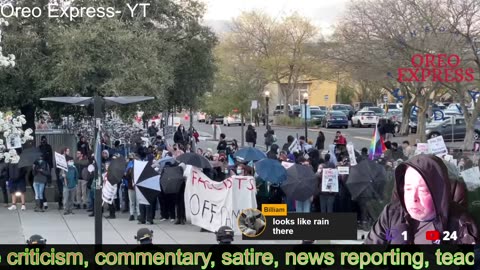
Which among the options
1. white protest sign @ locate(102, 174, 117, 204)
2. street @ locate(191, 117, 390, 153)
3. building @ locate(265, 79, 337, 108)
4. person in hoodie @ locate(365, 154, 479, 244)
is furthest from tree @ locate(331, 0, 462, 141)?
building @ locate(265, 79, 337, 108)

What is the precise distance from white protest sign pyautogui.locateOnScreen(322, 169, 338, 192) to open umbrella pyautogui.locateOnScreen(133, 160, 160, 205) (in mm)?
3667

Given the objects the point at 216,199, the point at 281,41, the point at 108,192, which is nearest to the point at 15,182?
the point at 108,192

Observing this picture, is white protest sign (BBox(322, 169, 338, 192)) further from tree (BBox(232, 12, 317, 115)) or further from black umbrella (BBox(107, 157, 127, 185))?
tree (BBox(232, 12, 317, 115))

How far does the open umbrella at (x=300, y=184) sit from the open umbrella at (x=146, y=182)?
2.90 m

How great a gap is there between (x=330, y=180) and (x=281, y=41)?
5041 centimetres

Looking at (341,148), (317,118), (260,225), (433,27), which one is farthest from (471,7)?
(317,118)

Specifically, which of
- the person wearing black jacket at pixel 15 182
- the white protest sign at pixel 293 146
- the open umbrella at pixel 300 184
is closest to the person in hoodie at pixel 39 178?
the person wearing black jacket at pixel 15 182

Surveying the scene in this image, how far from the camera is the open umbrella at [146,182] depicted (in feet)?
58.9

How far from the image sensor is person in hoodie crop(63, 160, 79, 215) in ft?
64.3

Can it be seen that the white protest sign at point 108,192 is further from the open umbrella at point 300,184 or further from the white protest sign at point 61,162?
the open umbrella at point 300,184

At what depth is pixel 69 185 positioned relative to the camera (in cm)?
1967

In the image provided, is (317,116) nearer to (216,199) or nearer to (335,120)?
(335,120)

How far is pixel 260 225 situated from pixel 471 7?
21.7 m

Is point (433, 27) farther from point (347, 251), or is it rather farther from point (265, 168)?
point (347, 251)
